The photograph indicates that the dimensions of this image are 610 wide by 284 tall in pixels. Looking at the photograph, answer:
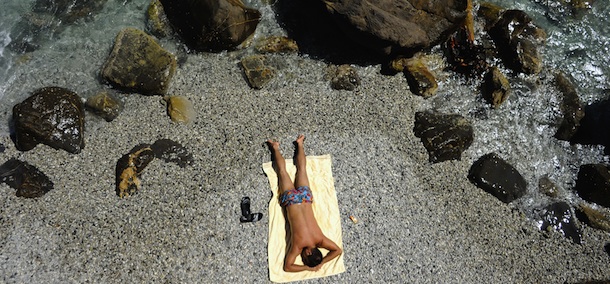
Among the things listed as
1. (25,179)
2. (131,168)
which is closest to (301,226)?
(131,168)

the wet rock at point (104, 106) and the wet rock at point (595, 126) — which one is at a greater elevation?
the wet rock at point (595, 126)

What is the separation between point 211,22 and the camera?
928 centimetres

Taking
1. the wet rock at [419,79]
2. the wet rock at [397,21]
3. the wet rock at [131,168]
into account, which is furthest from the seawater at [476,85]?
the wet rock at [131,168]

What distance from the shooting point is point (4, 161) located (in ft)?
27.4

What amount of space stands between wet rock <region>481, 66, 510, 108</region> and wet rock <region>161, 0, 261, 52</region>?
532cm

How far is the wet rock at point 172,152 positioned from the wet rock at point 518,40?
24.3ft

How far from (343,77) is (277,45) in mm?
1612

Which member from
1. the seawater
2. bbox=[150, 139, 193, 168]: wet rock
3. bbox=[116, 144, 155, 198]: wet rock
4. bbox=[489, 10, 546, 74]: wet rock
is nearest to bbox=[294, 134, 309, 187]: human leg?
bbox=[150, 139, 193, 168]: wet rock

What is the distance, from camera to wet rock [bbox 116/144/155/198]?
8039 millimetres

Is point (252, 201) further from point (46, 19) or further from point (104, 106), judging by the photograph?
point (46, 19)

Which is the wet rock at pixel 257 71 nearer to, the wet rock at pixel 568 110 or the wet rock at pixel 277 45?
the wet rock at pixel 277 45

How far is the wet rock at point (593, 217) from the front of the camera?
8.80 meters

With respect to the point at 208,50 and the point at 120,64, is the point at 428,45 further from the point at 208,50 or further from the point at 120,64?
the point at 120,64

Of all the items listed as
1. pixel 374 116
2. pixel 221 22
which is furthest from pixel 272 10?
pixel 374 116
